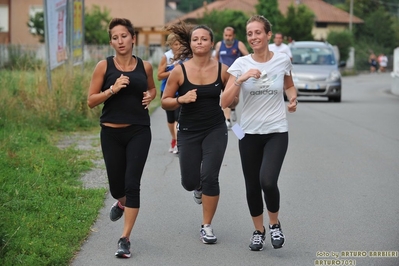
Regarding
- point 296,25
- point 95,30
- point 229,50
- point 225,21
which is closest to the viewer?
point 229,50

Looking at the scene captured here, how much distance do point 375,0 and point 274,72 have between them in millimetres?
100621

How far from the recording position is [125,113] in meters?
6.34

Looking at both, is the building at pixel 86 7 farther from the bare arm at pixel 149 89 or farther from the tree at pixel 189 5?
the tree at pixel 189 5

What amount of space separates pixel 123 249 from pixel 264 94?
64.7 inches

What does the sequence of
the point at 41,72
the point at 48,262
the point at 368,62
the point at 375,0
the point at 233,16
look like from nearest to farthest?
the point at 48,262
the point at 41,72
the point at 233,16
the point at 368,62
the point at 375,0

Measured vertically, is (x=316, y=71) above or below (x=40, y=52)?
below

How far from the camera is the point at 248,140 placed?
251 inches

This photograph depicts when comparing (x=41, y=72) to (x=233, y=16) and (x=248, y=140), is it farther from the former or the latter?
(x=233, y=16)

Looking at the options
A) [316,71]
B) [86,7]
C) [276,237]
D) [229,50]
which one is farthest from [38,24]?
[276,237]

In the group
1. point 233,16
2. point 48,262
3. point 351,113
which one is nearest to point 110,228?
point 48,262

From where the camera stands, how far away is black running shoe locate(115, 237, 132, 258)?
20.0ft

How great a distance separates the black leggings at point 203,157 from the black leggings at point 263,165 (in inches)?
10.6

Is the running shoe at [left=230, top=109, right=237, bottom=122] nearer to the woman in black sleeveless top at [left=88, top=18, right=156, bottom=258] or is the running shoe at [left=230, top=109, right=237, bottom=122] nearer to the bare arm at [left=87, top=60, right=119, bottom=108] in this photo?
the woman in black sleeveless top at [left=88, top=18, right=156, bottom=258]

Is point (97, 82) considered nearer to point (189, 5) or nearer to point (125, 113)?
point (125, 113)
